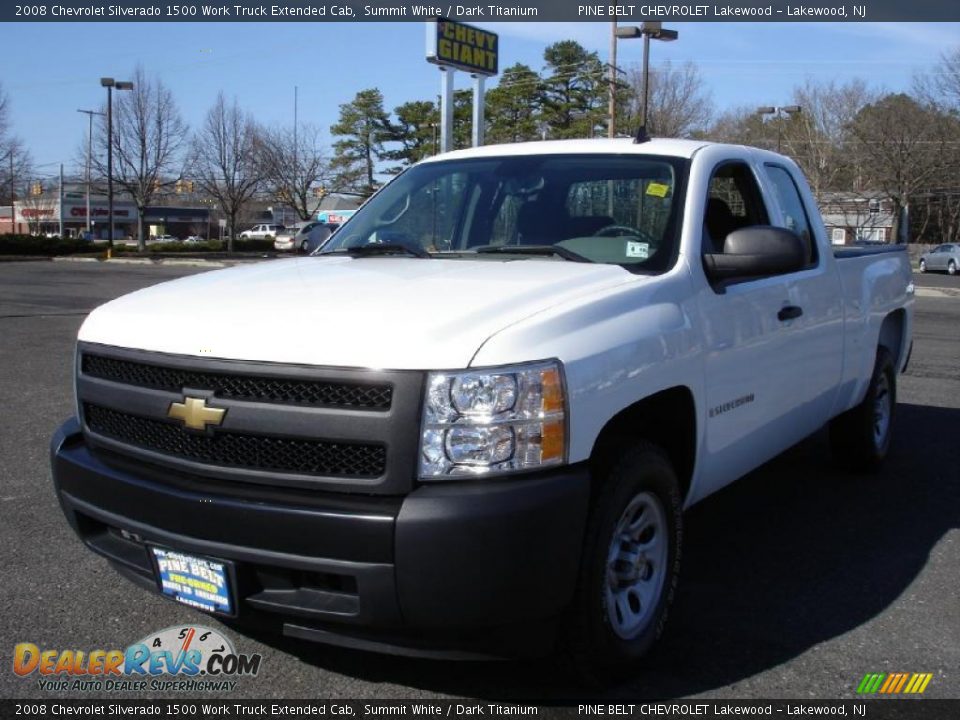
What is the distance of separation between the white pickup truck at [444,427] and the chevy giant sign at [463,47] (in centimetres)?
2203

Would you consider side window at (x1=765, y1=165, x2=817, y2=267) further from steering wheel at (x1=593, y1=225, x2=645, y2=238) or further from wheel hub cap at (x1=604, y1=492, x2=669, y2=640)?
wheel hub cap at (x1=604, y1=492, x2=669, y2=640)

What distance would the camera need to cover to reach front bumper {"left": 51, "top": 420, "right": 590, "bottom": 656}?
2676mm

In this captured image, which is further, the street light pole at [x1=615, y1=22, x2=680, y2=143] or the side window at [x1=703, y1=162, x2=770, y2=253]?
the street light pole at [x1=615, y1=22, x2=680, y2=143]

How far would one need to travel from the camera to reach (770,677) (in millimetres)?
3354

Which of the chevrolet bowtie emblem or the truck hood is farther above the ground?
the truck hood

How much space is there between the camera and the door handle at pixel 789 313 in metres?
4.30

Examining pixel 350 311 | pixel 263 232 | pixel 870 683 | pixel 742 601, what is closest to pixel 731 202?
pixel 742 601

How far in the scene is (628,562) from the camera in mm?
3303

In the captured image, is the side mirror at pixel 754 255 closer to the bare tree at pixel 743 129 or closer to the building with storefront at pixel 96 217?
the bare tree at pixel 743 129

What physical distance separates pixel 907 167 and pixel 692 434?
49.4 meters

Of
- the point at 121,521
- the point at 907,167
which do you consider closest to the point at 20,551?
the point at 121,521

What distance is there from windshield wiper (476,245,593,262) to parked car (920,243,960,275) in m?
42.3

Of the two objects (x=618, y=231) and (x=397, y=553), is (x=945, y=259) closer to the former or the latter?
(x=618, y=231)

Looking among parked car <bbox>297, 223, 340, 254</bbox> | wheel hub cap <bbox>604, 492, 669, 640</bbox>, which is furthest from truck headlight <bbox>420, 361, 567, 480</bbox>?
parked car <bbox>297, 223, 340, 254</bbox>
